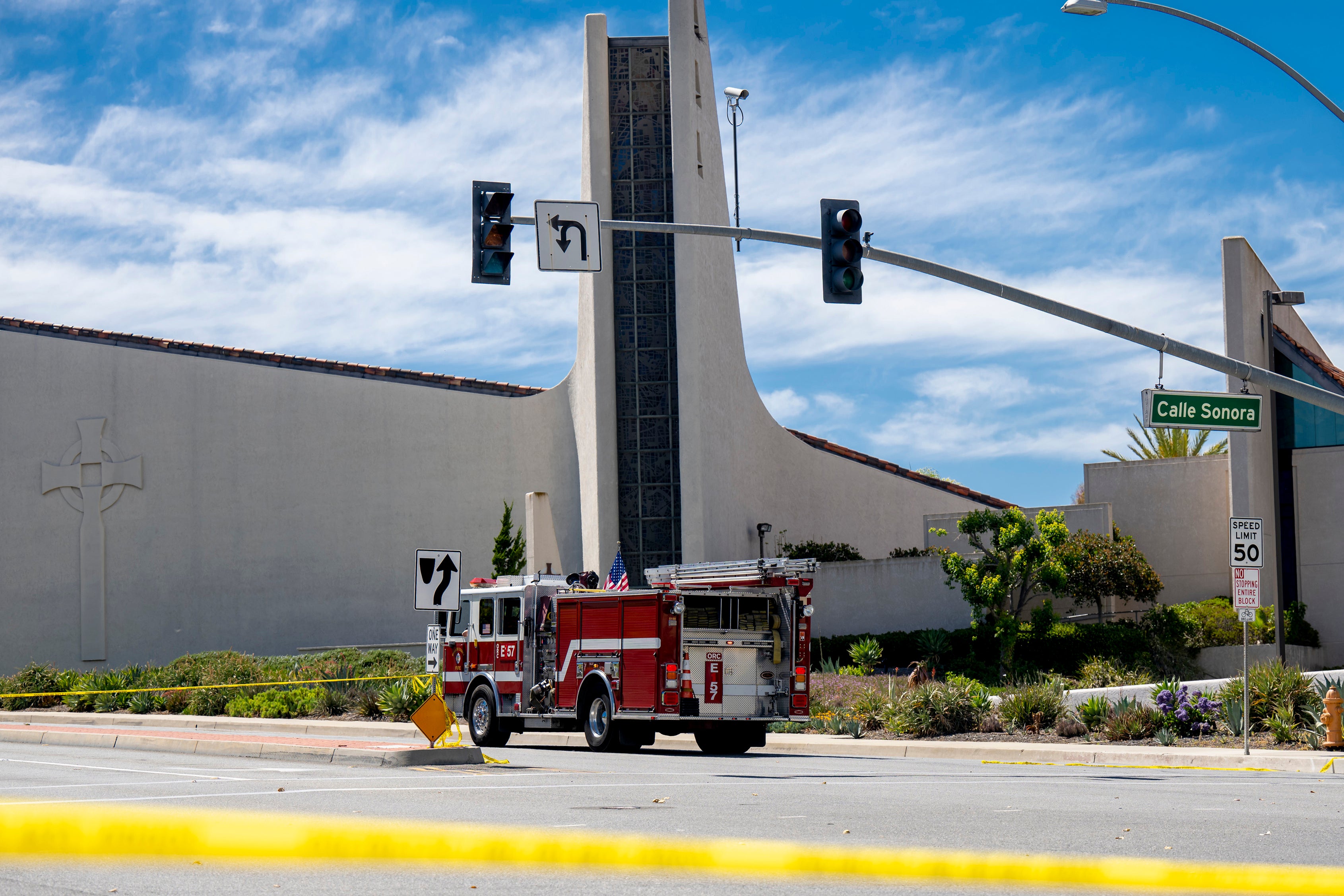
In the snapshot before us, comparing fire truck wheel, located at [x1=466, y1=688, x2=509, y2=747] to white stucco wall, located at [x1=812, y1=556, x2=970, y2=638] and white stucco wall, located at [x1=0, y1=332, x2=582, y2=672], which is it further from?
white stucco wall, located at [x1=0, y1=332, x2=582, y2=672]

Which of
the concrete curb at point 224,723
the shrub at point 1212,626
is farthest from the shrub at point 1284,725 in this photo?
the shrub at point 1212,626

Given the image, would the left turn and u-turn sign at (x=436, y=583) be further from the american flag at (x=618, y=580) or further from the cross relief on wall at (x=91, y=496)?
the cross relief on wall at (x=91, y=496)

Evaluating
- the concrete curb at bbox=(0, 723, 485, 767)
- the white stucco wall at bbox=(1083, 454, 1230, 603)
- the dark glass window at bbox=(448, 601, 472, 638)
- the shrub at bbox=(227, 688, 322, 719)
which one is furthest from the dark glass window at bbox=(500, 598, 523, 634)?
the white stucco wall at bbox=(1083, 454, 1230, 603)

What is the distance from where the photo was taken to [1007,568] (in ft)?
120

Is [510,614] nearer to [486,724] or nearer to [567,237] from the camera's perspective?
[486,724]

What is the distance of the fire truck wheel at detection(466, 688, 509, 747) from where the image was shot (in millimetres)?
21766

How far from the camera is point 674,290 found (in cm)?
4222

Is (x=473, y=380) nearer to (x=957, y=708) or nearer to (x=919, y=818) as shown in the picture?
(x=957, y=708)

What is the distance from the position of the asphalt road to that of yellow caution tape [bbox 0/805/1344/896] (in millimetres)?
294

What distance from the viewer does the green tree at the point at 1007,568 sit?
36.1 meters

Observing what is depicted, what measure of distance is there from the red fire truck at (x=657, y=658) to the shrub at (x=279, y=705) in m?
7.97

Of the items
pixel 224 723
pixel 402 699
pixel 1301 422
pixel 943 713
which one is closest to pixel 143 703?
pixel 224 723

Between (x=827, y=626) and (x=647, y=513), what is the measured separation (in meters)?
6.32

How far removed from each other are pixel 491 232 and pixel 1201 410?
348 inches
